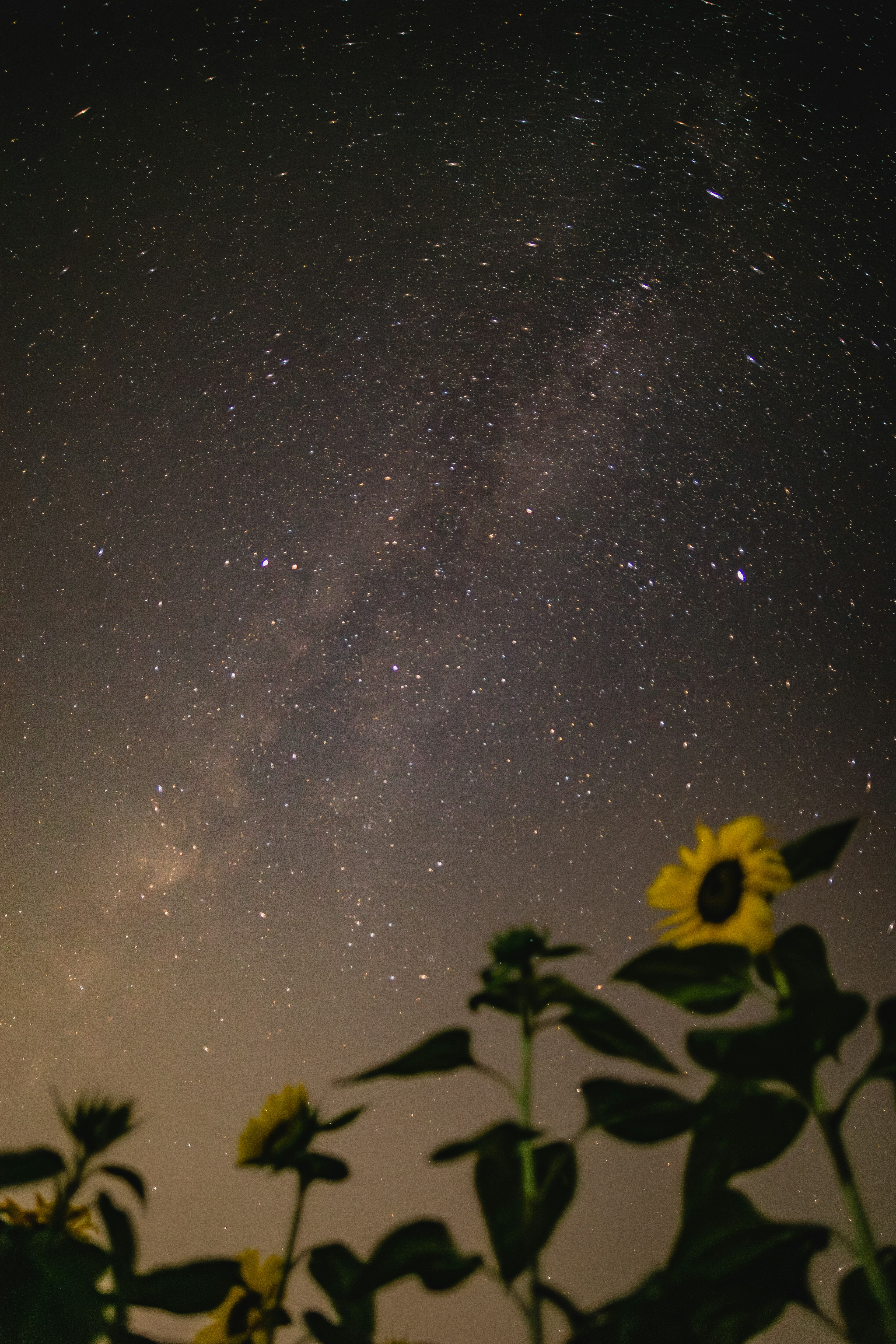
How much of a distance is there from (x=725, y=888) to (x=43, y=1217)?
0.37 meters

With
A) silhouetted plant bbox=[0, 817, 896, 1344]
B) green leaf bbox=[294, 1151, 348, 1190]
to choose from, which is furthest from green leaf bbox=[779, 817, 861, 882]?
green leaf bbox=[294, 1151, 348, 1190]

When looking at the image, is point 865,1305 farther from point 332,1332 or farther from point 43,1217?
point 43,1217

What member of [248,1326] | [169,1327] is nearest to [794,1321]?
[169,1327]

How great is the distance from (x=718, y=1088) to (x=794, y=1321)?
8.42 feet

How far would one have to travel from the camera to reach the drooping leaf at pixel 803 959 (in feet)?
0.82

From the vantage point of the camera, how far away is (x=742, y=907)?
1.03 feet

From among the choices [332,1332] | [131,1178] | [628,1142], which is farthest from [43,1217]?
[628,1142]

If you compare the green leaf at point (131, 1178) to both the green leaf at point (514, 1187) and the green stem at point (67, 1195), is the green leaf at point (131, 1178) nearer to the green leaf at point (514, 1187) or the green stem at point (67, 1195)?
the green stem at point (67, 1195)

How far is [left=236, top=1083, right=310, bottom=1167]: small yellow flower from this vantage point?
0.35 metres

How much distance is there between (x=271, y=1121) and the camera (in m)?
0.36

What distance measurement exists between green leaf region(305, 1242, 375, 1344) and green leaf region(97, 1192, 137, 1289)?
0.07 metres

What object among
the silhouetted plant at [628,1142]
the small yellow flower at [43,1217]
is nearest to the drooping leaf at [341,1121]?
the silhouetted plant at [628,1142]

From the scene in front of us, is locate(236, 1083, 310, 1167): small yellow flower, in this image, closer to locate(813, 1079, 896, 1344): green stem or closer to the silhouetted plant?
the silhouetted plant

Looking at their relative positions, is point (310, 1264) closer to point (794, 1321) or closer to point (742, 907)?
point (742, 907)
